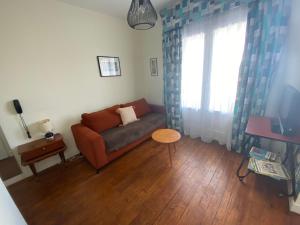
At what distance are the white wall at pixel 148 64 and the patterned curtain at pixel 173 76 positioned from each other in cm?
28

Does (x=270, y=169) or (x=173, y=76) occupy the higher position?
(x=173, y=76)

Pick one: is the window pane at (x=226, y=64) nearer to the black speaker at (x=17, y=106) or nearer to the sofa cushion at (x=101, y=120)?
the sofa cushion at (x=101, y=120)

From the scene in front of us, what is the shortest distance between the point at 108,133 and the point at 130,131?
1.24 feet

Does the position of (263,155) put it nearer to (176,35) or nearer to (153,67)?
(176,35)

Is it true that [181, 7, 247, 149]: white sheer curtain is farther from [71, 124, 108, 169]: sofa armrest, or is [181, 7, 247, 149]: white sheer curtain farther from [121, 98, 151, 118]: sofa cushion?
[71, 124, 108, 169]: sofa armrest

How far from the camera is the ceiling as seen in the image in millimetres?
2309

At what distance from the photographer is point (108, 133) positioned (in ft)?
7.93

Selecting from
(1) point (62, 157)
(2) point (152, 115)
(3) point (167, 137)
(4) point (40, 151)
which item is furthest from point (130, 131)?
(4) point (40, 151)

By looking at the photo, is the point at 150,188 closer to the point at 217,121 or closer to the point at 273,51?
the point at 217,121

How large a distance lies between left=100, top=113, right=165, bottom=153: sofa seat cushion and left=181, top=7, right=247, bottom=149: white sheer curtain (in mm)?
687

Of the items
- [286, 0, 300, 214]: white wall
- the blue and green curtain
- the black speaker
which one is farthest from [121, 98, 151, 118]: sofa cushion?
[286, 0, 300, 214]: white wall

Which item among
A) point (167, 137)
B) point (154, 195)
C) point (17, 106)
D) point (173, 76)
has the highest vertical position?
point (173, 76)

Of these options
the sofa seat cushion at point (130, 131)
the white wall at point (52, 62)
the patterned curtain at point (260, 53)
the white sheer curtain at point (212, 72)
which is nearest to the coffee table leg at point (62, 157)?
the white wall at point (52, 62)

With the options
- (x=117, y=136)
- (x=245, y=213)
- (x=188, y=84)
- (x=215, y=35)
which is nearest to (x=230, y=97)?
(x=188, y=84)
